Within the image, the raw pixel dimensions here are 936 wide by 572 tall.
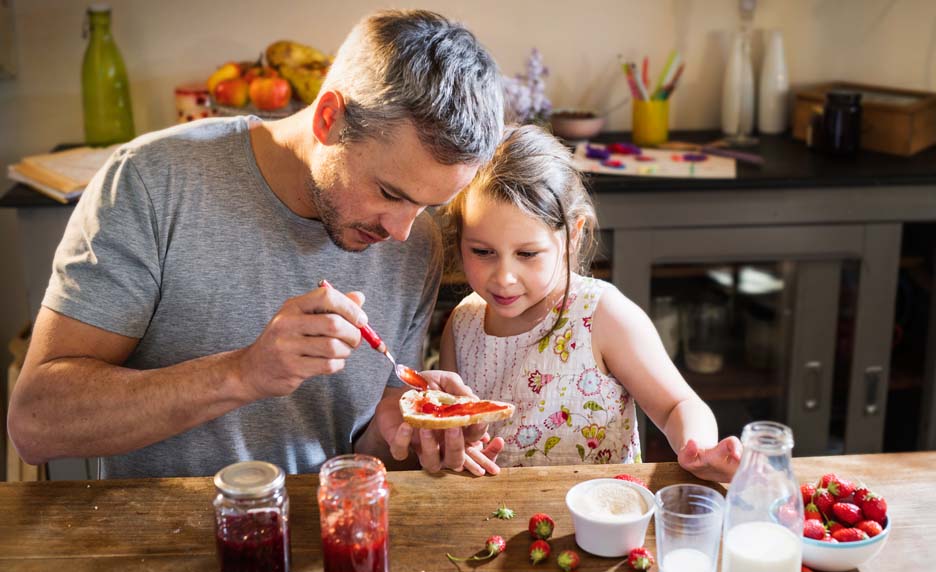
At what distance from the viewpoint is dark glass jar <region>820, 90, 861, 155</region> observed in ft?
9.58

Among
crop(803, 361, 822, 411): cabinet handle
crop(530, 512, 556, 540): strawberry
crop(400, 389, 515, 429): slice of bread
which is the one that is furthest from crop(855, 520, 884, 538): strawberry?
crop(803, 361, 822, 411): cabinet handle

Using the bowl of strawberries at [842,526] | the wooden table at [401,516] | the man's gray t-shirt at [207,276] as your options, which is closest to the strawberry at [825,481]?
the bowl of strawberries at [842,526]

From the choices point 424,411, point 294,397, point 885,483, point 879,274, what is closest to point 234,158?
point 294,397

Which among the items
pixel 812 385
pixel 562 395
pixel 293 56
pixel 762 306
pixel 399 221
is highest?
pixel 293 56

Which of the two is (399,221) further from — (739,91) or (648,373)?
(739,91)

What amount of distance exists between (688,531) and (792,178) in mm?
1717

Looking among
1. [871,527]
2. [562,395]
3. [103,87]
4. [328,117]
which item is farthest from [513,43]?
[871,527]

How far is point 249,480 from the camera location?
1.18 meters

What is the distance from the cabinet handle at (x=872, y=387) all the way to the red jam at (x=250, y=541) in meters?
2.17

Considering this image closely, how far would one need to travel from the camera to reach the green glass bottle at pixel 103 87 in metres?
2.89

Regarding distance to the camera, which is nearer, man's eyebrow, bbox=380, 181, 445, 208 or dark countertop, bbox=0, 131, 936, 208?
man's eyebrow, bbox=380, 181, 445, 208

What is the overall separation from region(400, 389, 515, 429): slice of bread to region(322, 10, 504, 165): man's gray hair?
1.21 ft

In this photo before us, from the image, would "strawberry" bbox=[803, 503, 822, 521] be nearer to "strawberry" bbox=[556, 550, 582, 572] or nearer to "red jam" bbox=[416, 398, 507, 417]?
"strawberry" bbox=[556, 550, 582, 572]

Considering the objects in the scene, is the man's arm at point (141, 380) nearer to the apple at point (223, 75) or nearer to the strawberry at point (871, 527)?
the strawberry at point (871, 527)
